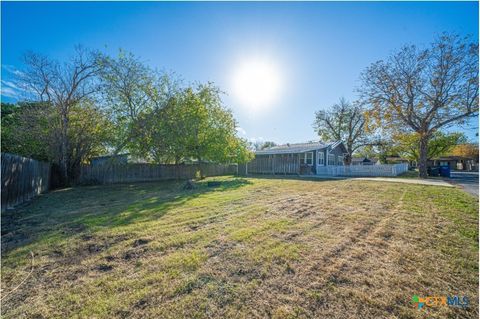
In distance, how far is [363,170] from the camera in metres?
19.9

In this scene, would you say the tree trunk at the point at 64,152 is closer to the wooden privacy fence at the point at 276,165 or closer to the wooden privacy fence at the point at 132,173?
the wooden privacy fence at the point at 132,173

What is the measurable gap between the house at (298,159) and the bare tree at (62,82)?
60.4 ft

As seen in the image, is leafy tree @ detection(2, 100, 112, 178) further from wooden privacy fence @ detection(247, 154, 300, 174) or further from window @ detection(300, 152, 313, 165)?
window @ detection(300, 152, 313, 165)

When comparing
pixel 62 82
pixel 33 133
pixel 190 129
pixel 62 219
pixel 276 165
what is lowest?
pixel 62 219

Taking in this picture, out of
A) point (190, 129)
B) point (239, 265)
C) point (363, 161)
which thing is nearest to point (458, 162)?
point (363, 161)

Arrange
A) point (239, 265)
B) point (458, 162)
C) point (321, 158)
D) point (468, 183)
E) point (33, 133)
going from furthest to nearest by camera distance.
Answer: point (458, 162), point (321, 158), point (468, 183), point (33, 133), point (239, 265)

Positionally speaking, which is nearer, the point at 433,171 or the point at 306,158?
the point at 433,171

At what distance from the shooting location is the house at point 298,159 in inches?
873

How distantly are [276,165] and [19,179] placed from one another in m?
21.0

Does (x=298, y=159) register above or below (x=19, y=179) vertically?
above

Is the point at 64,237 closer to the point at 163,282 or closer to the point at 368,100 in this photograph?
the point at 163,282

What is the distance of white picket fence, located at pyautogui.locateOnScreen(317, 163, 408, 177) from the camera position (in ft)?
61.6

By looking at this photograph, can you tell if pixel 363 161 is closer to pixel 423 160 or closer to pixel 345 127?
pixel 345 127

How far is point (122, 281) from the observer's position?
2324 mm
